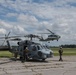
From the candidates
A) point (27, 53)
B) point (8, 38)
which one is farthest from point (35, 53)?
point (8, 38)

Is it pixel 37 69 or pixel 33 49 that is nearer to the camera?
pixel 37 69

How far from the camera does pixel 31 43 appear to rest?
93.8 ft

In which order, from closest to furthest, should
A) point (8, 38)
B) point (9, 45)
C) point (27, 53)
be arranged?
1. point (27, 53)
2. point (8, 38)
3. point (9, 45)

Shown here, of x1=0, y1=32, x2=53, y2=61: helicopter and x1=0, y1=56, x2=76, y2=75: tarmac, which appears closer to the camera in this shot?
x1=0, y1=56, x2=76, y2=75: tarmac

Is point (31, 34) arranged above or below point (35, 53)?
above

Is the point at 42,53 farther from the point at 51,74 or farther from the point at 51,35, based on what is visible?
the point at 51,74

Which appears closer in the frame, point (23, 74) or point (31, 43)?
point (23, 74)

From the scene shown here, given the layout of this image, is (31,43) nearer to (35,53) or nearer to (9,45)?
(35,53)

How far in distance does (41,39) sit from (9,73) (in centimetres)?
1377

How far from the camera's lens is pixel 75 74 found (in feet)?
49.8

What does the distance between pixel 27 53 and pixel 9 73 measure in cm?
1276

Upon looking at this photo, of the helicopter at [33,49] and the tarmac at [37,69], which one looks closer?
the tarmac at [37,69]

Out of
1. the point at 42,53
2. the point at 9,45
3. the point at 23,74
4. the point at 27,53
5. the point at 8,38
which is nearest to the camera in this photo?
the point at 23,74

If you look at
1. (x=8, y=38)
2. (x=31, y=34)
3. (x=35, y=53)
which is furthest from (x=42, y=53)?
(x=8, y=38)
